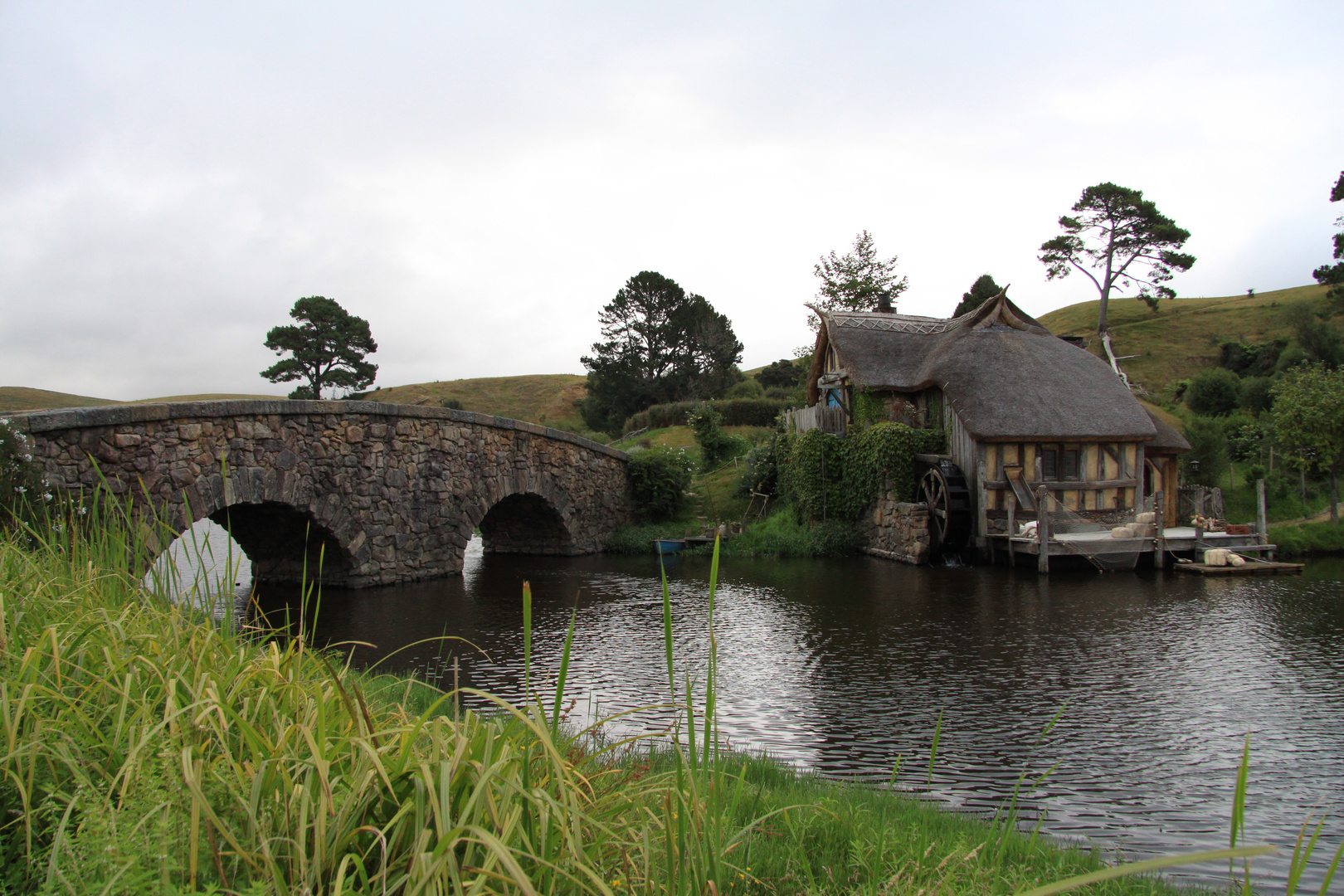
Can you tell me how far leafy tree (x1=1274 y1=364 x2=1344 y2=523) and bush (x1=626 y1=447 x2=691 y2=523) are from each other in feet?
46.9

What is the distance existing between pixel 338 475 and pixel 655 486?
9495 millimetres

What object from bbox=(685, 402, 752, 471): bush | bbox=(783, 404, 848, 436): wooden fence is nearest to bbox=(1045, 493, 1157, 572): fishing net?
bbox=(783, 404, 848, 436): wooden fence

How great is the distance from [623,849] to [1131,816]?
4148mm

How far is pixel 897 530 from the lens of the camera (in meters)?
17.5

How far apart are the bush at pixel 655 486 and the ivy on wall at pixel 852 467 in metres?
3.04

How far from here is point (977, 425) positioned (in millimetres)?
16656

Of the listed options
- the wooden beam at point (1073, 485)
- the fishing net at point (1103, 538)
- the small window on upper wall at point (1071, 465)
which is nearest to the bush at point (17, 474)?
the fishing net at point (1103, 538)

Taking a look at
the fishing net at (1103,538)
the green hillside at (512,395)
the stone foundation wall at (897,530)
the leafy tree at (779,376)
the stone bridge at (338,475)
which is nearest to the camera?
the stone bridge at (338,475)

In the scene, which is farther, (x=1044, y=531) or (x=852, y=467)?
(x=852, y=467)

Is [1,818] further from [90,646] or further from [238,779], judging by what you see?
[90,646]

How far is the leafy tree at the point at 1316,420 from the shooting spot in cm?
1717

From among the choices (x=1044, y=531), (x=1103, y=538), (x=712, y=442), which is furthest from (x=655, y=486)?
(x=1103, y=538)

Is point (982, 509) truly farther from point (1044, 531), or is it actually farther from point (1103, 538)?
point (1103, 538)

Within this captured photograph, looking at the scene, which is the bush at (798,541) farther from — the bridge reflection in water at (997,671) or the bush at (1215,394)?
the bush at (1215,394)
